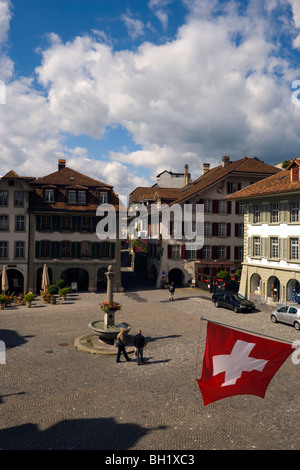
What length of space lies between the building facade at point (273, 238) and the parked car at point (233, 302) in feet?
13.2

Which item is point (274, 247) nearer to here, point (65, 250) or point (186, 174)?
point (65, 250)

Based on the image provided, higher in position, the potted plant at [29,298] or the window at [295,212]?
the window at [295,212]

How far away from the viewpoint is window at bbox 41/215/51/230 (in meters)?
39.5

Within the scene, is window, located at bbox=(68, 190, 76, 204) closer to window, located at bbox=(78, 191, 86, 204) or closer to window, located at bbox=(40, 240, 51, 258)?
window, located at bbox=(78, 191, 86, 204)

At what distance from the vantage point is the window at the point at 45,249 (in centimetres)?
3950

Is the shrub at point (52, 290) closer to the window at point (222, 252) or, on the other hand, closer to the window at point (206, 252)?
the window at point (206, 252)

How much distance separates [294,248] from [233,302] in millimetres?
6448

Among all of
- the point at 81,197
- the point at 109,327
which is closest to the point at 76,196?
the point at 81,197

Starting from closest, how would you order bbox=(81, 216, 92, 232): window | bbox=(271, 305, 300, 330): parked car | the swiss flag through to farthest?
the swiss flag
bbox=(271, 305, 300, 330): parked car
bbox=(81, 216, 92, 232): window

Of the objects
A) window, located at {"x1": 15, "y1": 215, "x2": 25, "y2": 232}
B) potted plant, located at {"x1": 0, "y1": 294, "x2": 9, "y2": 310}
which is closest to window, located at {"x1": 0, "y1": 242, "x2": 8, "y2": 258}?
window, located at {"x1": 15, "y1": 215, "x2": 25, "y2": 232}

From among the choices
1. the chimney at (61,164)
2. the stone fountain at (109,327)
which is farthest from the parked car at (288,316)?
the chimney at (61,164)

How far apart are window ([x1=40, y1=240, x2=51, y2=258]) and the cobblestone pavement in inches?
699

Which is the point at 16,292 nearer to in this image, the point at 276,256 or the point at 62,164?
the point at 62,164

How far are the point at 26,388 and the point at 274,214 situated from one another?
2483cm
